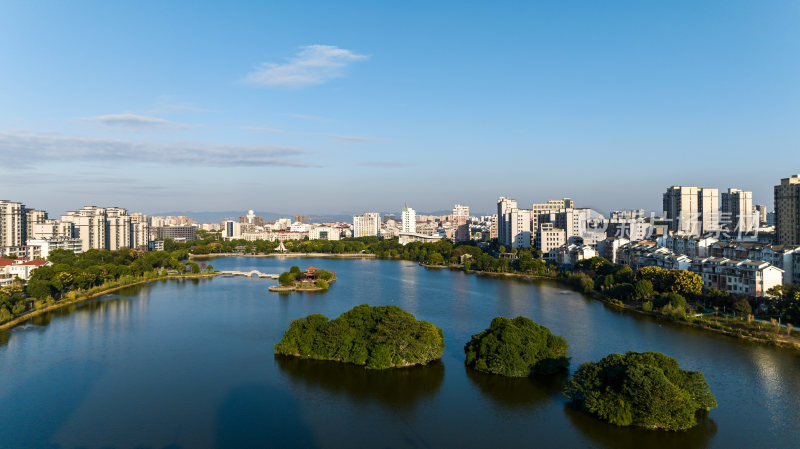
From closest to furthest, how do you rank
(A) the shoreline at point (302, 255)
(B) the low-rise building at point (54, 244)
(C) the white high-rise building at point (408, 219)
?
1. (B) the low-rise building at point (54, 244)
2. (A) the shoreline at point (302, 255)
3. (C) the white high-rise building at point (408, 219)

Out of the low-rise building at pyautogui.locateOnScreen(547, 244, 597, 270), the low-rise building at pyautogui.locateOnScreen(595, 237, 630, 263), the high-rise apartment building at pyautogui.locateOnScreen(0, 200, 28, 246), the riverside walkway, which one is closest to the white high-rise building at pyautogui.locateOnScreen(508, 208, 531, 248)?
the low-rise building at pyautogui.locateOnScreen(547, 244, 597, 270)

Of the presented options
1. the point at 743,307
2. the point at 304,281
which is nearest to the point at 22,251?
the point at 304,281

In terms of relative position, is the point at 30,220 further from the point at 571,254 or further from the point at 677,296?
the point at 677,296

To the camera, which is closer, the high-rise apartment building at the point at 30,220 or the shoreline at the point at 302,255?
the high-rise apartment building at the point at 30,220

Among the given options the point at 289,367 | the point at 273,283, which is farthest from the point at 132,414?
the point at 273,283

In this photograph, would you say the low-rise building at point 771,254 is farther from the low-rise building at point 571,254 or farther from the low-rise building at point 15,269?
the low-rise building at point 15,269

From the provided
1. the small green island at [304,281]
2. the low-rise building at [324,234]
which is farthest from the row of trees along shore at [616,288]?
the low-rise building at [324,234]

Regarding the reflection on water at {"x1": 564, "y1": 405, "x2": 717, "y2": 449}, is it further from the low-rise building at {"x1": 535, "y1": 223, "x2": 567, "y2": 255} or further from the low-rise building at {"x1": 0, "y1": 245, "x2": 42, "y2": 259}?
the low-rise building at {"x1": 0, "y1": 245, "x2": 42, "y2": 259}
